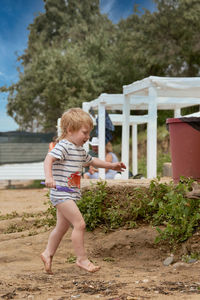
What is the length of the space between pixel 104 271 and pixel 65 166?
98 cm

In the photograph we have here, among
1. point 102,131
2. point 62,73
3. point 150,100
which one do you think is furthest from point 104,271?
point 62,73

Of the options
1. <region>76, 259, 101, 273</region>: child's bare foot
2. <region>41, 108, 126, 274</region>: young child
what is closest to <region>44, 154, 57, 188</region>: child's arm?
<region>41, 108, 126, 274</region>: young child

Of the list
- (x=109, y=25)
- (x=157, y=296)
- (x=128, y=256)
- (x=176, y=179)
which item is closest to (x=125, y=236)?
(x=128, y=256)

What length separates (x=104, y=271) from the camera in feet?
12.2

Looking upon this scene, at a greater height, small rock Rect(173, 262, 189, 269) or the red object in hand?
the red object in hand

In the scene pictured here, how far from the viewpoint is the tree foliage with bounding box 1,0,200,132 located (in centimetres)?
2341

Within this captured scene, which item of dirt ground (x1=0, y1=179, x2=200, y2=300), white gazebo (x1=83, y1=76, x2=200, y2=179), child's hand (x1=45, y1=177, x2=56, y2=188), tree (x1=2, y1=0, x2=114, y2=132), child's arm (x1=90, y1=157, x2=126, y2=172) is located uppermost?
tree (x1=2, y1=0, x2=114, y2=132)

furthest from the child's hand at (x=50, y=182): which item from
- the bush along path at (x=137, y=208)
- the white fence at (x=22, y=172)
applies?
the white fence at (x=22, y=172)

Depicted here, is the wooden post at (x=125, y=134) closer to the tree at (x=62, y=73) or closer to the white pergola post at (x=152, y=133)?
the white pergola post at (x=152, y=133)

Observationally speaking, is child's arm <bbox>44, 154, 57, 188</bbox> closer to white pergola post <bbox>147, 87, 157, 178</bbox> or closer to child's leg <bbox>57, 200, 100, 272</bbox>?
child's leg <bbox>57, 200, 100, 272</bbox>

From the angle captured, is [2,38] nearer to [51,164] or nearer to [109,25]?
[109,25]

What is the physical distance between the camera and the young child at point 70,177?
11.8 ft

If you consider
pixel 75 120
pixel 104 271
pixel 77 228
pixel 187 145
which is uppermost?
pixel 75 120

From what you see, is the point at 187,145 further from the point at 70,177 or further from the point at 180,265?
the point at 70,177
